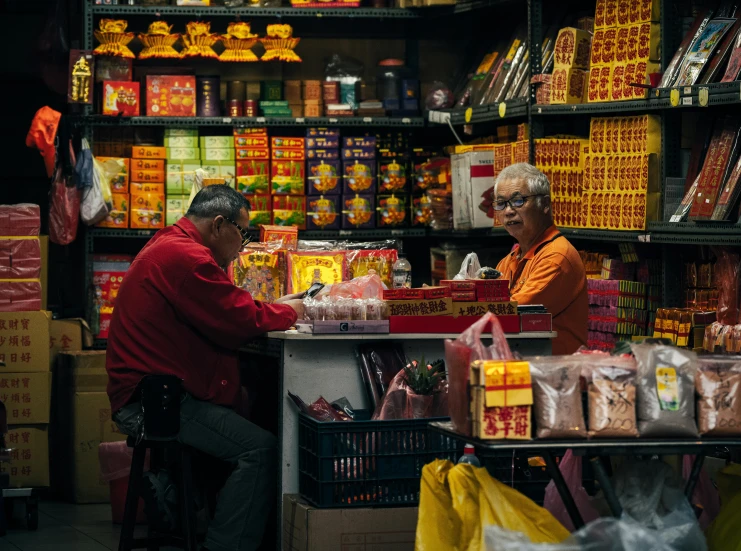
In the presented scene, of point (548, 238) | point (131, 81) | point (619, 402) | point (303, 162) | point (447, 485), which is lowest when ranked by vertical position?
point (447, 485)

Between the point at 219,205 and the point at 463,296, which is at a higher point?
the point at 219,205

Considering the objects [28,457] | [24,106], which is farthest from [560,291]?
[24,106]

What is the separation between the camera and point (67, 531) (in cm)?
603

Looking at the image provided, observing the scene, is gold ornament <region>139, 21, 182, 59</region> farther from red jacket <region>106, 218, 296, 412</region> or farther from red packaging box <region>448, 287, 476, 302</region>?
red packaging box <region>448, 287, 476, 302</region>

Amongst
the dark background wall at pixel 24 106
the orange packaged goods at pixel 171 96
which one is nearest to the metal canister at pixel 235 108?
the orange packaged goods at pixel 171 96

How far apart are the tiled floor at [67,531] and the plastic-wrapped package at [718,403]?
2.99 m

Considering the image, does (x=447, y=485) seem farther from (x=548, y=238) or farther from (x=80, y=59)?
(x=80, y=59)

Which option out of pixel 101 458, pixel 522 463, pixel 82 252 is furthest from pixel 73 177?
pixel 522 463

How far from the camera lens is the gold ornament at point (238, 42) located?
295 inches

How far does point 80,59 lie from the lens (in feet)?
24.1

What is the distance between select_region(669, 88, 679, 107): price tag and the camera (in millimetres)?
5430

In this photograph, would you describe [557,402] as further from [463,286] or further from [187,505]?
[187,505]

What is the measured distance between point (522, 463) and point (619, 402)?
3.13 feet

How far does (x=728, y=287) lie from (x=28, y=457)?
3.78 meters
